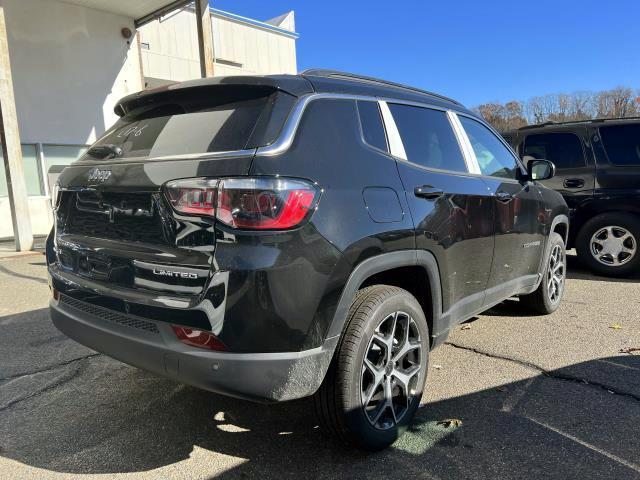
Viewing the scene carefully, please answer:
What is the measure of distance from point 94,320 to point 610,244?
6174mm

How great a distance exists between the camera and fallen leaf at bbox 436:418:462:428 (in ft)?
9.40

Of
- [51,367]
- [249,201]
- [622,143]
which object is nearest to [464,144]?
[249,201]

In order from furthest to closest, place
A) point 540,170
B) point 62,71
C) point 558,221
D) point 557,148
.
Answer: point 62,71
point 557,148
point 558,221
point 540,170

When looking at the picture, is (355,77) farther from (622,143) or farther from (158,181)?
(622,143)

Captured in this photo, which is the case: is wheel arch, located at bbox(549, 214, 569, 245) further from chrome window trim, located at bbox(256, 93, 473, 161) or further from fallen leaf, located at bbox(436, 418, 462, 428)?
chrome window trim, located at bbox(256, 93, 473, 161)

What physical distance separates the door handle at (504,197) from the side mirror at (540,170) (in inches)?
31.3

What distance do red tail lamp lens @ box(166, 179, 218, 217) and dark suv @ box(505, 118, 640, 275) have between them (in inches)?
230

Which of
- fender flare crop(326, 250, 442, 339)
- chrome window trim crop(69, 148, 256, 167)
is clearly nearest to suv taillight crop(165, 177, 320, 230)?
chrome window trim crop(69, 148, 256, 167)

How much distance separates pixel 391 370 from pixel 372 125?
1315 mm

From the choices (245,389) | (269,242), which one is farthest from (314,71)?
(245,389)

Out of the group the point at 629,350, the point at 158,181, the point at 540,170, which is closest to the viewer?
the point at 158,181

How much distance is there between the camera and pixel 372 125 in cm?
275

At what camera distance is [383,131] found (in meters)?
2.81

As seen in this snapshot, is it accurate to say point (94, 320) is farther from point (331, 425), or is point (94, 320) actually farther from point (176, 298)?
point (331, 425)
